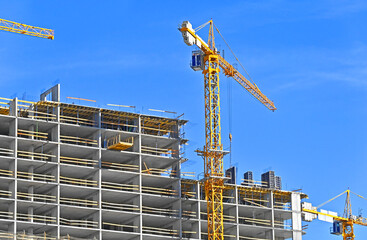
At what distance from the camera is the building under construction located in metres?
136

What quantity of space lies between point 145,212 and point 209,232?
33.3 feet

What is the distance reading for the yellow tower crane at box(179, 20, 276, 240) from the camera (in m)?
148

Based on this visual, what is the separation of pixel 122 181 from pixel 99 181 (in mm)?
6367

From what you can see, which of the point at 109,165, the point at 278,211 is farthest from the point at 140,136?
the point at 278,211

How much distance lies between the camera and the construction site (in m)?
136

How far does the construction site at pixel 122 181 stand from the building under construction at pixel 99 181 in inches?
6.1

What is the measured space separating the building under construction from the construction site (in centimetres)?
16

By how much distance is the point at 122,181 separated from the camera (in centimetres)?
14600

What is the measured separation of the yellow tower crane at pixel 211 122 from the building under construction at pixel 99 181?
253cm

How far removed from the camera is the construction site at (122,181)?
136m

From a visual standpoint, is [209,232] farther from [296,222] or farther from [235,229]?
[296,222]

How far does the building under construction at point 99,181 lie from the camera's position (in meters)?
136

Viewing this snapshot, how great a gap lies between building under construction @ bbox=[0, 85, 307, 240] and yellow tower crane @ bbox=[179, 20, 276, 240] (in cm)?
253

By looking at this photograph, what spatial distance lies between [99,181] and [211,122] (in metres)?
22.4
